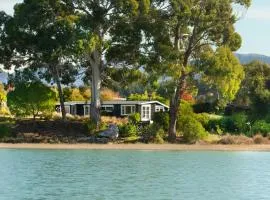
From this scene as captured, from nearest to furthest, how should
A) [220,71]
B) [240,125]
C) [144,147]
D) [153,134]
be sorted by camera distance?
[144,147] → [220,71] → [153,134] → [240,125]

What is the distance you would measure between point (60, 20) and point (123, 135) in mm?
11624

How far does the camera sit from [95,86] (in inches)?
2549

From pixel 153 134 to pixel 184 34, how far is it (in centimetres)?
906

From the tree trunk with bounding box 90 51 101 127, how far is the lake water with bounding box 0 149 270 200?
32.2 feet

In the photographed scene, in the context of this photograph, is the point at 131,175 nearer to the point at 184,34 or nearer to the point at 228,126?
the point at 184,34

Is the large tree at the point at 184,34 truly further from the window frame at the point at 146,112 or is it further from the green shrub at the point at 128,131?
the window frame at the point at 146,112

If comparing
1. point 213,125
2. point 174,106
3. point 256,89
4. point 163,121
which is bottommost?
point 213,125

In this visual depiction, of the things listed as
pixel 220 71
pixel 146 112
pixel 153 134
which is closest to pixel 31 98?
pixel 153 134

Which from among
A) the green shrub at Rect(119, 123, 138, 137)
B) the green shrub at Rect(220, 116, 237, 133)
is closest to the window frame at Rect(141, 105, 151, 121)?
the green shrub at Rect(220, 116, 237, 133)

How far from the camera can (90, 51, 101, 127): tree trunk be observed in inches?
2520

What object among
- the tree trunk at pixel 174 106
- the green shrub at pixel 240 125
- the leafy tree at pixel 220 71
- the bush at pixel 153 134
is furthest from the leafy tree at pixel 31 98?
the green shrub at pixel 240 125

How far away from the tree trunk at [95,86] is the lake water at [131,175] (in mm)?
9809

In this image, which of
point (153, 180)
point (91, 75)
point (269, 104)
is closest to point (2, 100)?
point (91, 75)

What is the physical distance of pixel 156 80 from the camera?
2468 inches
